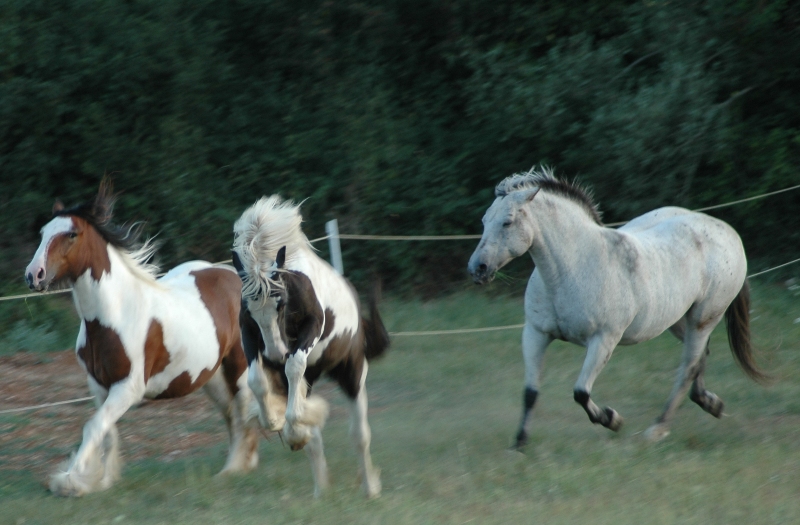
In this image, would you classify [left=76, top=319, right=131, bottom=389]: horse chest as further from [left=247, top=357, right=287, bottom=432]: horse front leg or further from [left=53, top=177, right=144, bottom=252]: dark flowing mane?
[left=247, top=357, right=287, bottom=432]: horse front leg

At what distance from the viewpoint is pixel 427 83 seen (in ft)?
50.4

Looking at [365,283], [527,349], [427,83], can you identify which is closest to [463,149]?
[427,83]

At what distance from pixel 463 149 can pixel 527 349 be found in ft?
29.3

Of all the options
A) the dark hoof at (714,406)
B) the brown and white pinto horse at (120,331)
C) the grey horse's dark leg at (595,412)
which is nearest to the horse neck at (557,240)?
the grey horse's dark leg at (595,412)

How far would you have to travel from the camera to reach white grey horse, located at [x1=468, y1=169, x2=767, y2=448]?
19.3 ft

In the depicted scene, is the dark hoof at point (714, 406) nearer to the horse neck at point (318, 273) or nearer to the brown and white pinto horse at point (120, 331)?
the horse neck at point (318, 273)

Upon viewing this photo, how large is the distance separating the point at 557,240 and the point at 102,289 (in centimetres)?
287

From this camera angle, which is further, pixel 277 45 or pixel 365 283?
pixel 277 45

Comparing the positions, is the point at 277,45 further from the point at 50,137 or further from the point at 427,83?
the point at 50,137

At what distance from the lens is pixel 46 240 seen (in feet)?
17.0

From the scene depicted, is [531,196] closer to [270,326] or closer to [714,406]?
[270,326]

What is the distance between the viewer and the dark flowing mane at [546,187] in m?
6.02

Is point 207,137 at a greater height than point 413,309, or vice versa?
point 207,137

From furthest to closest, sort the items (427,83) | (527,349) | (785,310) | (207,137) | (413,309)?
(427,83) < (207,137) < (413,309) < (785,310) < (527,349)
